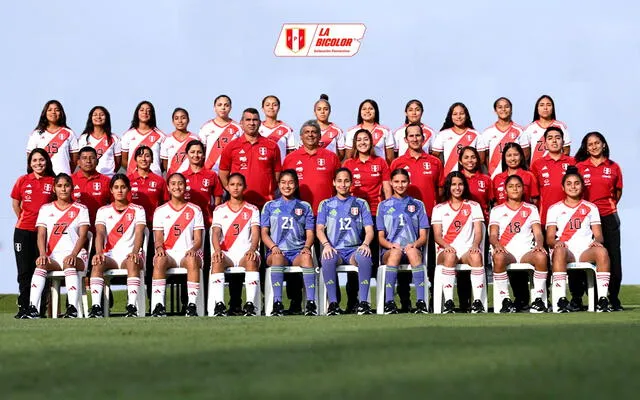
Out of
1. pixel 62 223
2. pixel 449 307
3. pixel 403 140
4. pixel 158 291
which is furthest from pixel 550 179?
pixel 62 223

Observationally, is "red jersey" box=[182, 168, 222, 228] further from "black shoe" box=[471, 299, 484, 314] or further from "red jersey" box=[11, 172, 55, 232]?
"black shoe" box=[471, 299, 484, 314]

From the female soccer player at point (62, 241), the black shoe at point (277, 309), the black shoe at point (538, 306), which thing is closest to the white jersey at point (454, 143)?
the black shoe at point (538, 306)

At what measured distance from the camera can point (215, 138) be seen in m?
14.5

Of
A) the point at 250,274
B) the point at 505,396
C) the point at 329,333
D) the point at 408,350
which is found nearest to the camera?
the point at 505,396

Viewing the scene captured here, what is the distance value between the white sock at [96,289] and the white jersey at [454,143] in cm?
411

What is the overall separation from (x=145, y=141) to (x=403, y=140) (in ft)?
9.83

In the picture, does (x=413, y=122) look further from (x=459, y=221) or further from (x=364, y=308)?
(x=364, y=308)

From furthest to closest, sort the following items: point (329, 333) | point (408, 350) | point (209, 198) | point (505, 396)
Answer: point (209, 198) < point (329, 333) < point (408, 350) < point (505, 396)

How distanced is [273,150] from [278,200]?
74 centimetres

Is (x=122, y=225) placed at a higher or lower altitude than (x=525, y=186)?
lower

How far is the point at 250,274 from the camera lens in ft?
42.6

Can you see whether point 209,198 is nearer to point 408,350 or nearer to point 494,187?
point 494,187

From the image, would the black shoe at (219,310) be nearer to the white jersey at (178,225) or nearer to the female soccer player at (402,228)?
the white jersey at (178,225)

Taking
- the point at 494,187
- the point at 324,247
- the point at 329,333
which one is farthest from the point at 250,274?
the point at 329,333
